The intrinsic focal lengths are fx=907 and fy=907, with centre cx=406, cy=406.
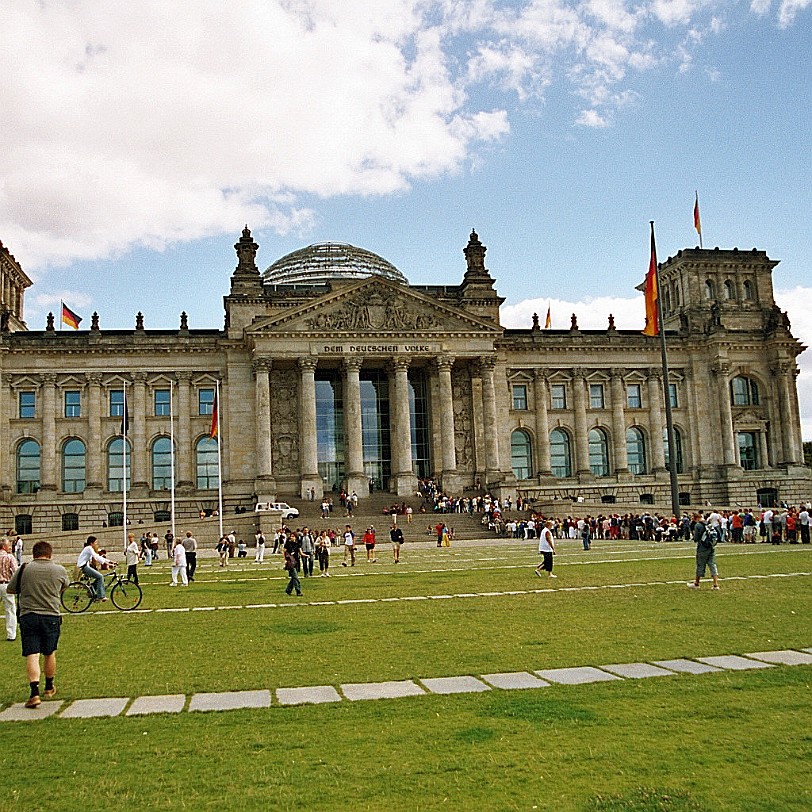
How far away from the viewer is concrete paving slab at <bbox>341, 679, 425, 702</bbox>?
38.7 ft

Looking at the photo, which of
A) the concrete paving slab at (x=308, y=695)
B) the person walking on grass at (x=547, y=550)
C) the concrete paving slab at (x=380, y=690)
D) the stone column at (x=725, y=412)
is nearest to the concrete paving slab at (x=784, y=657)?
the concrete paving slab at (x=380, y=690)

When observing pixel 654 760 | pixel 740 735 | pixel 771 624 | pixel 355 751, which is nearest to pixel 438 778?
pixel 355 751

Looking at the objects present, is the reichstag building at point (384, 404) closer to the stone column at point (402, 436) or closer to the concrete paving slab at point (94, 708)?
the stone column at point (402, 436)

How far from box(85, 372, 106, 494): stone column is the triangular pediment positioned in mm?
13574

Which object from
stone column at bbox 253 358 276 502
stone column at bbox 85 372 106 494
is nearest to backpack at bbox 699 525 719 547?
stone column at bbox 253 358 276 502

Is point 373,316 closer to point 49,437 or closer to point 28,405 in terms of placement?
point 49,437

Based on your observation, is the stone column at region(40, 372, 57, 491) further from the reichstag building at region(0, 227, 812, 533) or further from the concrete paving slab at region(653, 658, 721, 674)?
the concrete paving slab at region(653, 658, 721, 674)

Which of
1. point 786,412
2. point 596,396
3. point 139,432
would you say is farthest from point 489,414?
point 786,412

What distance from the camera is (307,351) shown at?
7031cm

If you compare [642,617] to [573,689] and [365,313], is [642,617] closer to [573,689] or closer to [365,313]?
[573,689]

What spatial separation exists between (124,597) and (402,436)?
45.6 meters

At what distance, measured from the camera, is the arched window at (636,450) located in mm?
80750

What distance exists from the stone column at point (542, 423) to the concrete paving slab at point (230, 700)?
6706 cm

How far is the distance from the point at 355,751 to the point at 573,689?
3705mm
